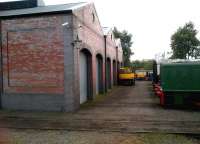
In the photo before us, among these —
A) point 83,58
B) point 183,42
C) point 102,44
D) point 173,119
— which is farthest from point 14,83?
point 183,42

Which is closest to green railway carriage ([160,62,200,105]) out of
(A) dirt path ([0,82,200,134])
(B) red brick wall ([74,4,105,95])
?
(A) dirt path ([0,82,200,134])

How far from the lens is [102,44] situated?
2259 centimetres

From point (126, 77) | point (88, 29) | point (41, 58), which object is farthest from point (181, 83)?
point (126, 77)

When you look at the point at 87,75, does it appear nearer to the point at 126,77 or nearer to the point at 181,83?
the point at 181,83

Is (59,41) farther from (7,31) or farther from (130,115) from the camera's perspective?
(130,115)

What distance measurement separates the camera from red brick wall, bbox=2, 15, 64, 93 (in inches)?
524

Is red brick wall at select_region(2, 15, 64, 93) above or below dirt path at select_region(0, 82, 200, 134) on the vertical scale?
above

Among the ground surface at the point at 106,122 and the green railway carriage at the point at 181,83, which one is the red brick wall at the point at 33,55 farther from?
the green railway carriage at the point at 181,83

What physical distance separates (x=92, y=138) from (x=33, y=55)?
7.13 m

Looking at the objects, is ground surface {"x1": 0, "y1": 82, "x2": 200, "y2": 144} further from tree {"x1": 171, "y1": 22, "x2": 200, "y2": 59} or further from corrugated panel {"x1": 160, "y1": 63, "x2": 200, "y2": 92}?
tree {"x1": 171, "y1": 22, "x2": 200, "y2": 59}

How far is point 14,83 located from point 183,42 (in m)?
40.6

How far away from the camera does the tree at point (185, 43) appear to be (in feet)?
156

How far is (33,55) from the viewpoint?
13.8 meters

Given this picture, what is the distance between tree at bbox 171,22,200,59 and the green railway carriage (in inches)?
1408
